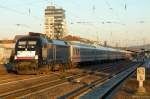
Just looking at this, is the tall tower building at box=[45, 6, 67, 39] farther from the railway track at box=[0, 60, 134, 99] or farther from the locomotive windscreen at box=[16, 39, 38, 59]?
the railway track at box=[0, 60, 134, 99]

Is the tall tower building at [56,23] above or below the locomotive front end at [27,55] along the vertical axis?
above

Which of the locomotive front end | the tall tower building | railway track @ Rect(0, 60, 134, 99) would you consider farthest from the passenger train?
the tall tower building

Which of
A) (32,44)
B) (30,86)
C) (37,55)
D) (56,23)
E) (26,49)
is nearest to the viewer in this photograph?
(30,86)

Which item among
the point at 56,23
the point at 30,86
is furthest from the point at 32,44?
the point at 56,23

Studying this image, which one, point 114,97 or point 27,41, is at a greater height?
point 27,41

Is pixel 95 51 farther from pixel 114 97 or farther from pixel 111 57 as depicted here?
pixel 114 97

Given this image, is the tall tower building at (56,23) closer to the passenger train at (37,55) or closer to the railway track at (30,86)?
the passenger train at (37,55)

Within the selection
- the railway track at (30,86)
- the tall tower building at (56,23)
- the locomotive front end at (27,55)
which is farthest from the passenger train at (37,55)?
the tall tower building at (56,23)

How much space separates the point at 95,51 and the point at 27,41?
36.4m

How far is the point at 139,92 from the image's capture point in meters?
18.7

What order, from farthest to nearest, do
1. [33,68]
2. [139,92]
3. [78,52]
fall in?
[78,52]
[33,68]
[139,92]

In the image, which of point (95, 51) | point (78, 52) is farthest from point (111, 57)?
point (78, 52)

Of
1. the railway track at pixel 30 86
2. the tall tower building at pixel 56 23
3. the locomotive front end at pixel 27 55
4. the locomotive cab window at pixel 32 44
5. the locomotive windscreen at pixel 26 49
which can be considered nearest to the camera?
the railway track at pixel 30 86

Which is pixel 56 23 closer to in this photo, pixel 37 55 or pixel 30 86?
pixel 37 55
